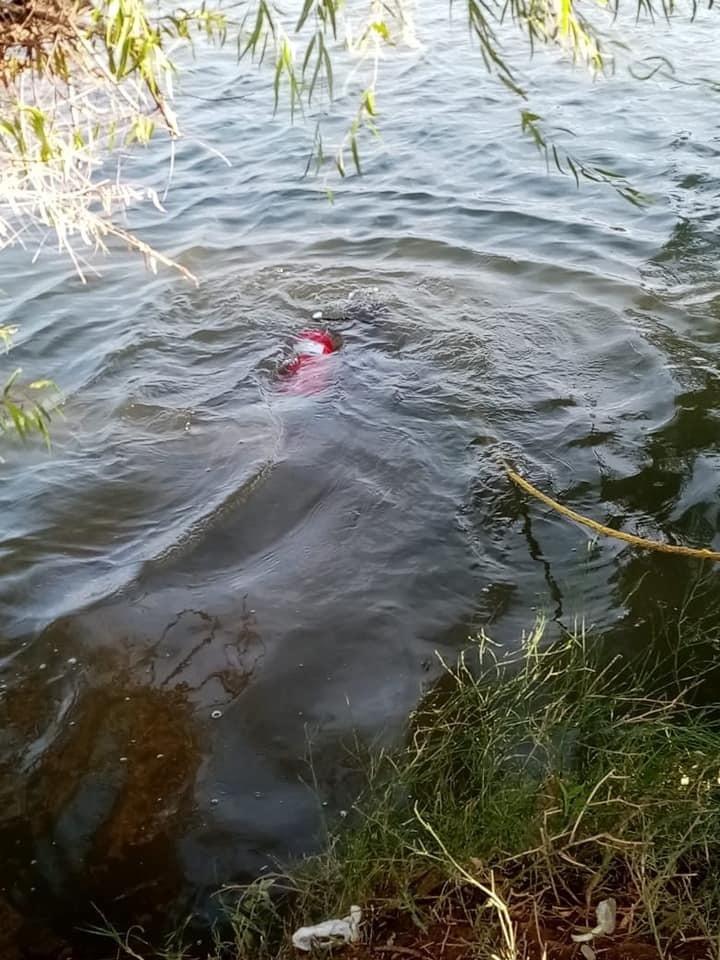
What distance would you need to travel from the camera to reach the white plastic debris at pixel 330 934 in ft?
8.46

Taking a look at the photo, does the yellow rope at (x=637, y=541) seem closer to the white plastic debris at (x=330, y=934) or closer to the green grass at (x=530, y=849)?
the green grass at (x=530, y=849)

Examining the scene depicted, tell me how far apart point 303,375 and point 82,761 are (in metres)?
3.18

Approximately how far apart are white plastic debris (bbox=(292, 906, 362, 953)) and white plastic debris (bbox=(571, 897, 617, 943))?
23.6 inches

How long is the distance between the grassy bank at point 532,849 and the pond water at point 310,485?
1.68ft

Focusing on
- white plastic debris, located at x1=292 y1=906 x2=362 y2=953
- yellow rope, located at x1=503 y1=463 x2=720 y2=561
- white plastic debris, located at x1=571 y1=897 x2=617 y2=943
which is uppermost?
yellow rope, located at x1=503 y1=463 x2=720 y2=561

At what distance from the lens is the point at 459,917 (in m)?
2.59

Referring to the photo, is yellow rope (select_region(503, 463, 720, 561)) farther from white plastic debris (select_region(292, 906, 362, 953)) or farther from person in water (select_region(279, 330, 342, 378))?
person in water (select_region(279, 330, 342, 378))

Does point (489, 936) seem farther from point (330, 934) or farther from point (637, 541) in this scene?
point (637, 541)

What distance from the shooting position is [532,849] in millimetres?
2553

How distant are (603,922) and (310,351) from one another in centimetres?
448

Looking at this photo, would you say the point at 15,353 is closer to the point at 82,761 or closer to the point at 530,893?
the point at 82,761

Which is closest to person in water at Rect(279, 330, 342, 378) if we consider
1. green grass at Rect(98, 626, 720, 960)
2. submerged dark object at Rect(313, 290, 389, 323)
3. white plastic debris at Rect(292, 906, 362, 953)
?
submerged dark object at Rect(313, 290, 389, 323)

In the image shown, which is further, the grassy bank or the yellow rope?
the yellow rope

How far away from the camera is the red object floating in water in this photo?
243 inches
